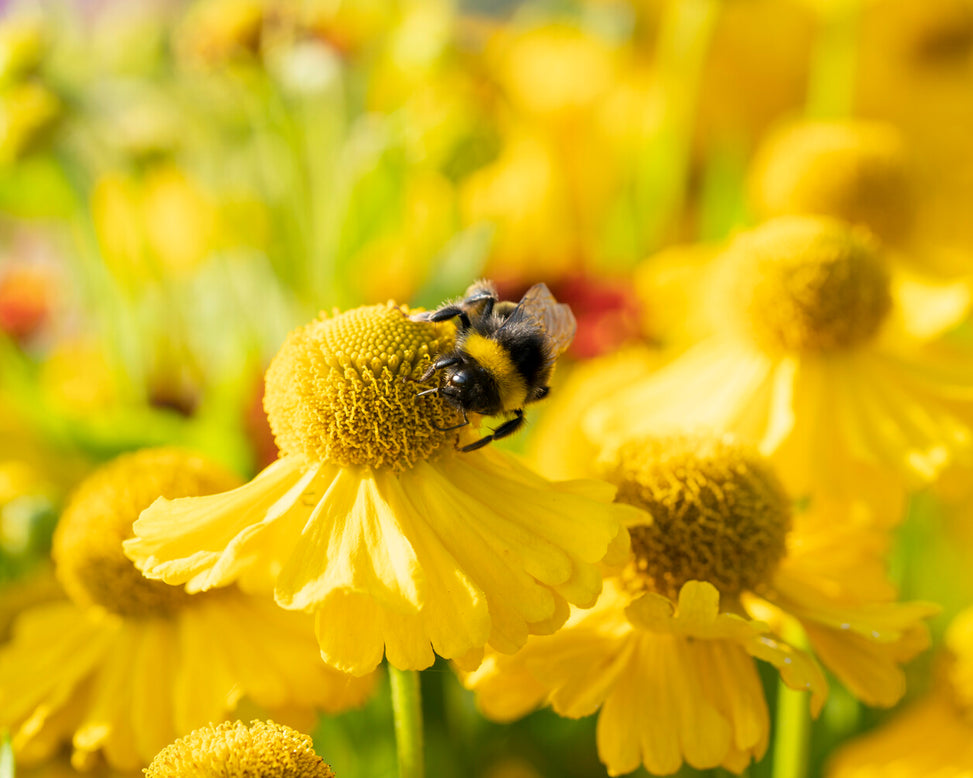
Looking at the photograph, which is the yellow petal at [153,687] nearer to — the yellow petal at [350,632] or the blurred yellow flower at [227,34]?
the yellow petal at [350,632]

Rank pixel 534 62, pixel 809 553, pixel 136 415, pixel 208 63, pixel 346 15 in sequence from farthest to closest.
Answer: pixel 534 62, pixel 346 15, pixel 208 63, pixel 136 415, pixel 809 553

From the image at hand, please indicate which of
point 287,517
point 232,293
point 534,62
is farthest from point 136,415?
point 534,62

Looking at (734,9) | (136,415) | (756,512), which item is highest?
(734,9)

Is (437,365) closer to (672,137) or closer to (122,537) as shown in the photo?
(122,537)

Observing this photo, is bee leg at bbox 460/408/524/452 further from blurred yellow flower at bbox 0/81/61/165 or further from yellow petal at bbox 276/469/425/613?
blurred yellow flower at bbox 0/81/61/165

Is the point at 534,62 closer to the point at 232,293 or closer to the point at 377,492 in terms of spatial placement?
the point at 232,293

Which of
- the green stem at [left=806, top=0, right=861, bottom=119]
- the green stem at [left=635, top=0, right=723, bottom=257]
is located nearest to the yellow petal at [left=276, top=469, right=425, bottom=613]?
the green stem at [left=635, top=0, right=723, bottom=257]

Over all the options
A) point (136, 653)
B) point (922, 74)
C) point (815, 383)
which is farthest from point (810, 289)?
point (922, 74)
